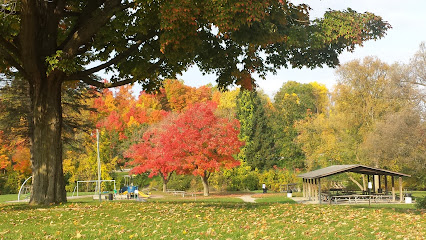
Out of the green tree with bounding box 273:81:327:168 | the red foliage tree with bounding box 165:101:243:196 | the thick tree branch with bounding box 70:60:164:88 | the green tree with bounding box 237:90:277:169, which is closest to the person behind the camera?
the thick tree branch with bounding box 70:60:164:88

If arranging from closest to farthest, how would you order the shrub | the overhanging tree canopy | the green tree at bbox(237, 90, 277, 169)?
the overhanging tree canopy, the shrub, the green tree at bbox(237, 90, 277, 169)

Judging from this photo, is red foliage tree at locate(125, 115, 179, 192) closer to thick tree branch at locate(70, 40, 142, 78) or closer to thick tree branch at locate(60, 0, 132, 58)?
thick tree branch at locate(70, 40, 142, 78)

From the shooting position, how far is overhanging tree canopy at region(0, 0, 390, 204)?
13.9 meters

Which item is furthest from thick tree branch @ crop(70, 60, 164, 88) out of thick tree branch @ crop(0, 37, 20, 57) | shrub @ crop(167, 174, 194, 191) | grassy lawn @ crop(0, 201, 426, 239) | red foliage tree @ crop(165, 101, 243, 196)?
shrub @ crop(167, 174, 194, 191)

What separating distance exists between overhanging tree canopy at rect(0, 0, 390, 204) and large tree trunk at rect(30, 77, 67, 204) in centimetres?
3

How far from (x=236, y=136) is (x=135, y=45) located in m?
22.1

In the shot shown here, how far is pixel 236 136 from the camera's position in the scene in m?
36.9

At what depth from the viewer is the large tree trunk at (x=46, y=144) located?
15.8 m

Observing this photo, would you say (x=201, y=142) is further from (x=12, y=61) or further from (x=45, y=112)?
(x=12, y=61)

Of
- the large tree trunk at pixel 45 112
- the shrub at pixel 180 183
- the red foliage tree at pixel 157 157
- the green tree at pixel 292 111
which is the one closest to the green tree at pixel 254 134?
the green tree at pixel 292 111

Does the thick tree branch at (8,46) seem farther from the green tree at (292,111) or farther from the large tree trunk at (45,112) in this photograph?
the green tree at (292,111)

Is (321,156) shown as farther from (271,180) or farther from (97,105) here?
(97,105)

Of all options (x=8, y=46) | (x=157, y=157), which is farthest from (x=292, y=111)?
(x=8, y=46)

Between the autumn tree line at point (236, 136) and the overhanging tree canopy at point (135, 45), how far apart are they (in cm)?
1350
